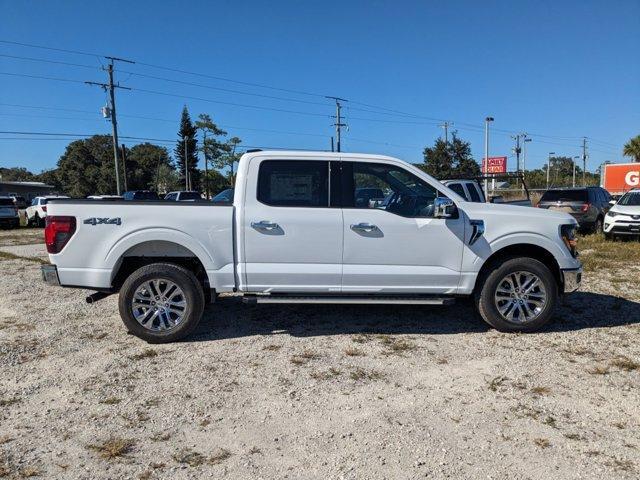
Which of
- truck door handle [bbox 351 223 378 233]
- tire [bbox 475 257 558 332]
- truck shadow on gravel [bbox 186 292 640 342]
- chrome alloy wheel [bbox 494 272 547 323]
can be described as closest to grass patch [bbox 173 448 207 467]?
truck shadow on gravel [bbox 186 292 640 342]

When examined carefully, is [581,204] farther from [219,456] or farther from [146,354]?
[219,456]

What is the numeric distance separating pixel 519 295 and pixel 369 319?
1.73 metres

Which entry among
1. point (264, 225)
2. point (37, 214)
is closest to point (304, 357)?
point (264, 225)

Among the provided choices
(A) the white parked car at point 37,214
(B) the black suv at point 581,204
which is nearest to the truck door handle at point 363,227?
(B) the black suv at point 581,204

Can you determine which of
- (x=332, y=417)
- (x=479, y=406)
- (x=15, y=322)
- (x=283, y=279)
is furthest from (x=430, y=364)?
(x=15, y=322)

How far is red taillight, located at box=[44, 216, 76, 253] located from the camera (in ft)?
16.0

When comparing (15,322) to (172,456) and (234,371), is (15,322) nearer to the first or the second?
(234,371)

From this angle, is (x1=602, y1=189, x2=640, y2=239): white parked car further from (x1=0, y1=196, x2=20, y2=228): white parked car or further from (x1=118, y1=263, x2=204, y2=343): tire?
(x1=0, y1=196, x2=20, y2=228): white parked car

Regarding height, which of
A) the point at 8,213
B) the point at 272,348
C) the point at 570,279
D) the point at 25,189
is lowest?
the point at 272,348

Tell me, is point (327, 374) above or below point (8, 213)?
below

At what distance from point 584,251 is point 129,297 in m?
11.0

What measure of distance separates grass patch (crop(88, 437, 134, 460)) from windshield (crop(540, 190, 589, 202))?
15.8m

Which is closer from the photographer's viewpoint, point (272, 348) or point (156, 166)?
point (272, 348)

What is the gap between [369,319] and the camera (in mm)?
5887
